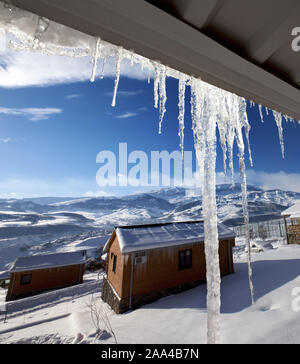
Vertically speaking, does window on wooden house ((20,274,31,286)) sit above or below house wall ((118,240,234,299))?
below

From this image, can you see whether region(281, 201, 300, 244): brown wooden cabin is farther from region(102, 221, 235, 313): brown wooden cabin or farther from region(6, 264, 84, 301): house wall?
region(6, 264, 84, 301): house wall

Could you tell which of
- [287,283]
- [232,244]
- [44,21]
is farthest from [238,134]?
[232,244]

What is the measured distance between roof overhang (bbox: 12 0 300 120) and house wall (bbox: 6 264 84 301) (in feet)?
81.1

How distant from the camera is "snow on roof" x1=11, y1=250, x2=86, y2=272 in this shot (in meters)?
19.3

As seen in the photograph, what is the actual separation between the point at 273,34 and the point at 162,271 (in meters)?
10.7

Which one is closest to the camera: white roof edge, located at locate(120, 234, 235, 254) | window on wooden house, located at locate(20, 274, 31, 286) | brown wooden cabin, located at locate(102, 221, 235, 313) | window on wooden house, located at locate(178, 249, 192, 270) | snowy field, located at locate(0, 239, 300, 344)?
snowy field, located at locate(0, 239, 300, 344)

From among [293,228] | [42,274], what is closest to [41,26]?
[293,228]

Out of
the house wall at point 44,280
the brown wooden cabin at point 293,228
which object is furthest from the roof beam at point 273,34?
the house wall at point 44,280

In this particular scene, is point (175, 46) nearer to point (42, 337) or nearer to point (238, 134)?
point (238, 134)

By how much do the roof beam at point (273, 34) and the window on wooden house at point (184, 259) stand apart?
35.8ft

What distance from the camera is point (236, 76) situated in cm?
113

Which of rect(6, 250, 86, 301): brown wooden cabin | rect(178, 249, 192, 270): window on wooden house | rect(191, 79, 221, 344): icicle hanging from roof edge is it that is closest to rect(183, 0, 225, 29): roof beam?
rect(191, 79, 221, 344): icicle hanging from roof edge

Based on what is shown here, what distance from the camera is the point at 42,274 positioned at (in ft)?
64.8

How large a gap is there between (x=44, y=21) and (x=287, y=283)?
32.4 ft
